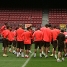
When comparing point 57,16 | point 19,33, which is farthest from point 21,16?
point 19,33

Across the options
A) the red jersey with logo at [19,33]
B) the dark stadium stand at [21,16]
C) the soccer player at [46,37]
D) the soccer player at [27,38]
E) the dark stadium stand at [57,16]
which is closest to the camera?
the soccer player at [27,38]

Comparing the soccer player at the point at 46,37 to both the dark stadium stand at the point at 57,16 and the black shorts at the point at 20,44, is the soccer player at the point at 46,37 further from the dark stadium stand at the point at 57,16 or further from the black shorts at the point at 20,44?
the dark stadium stand at the point at 57,16

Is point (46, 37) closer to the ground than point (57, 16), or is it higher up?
higher up

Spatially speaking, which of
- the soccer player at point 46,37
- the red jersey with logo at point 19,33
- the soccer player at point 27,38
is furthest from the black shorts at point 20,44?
the soccer player at point 46,37

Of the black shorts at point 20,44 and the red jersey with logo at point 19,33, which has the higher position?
the red jersey with logo at point 19,33

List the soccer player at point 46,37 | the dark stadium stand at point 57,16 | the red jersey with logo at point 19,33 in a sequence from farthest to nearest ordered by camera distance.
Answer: the dark stadium stand at point 57,16 → the red jersey with logo at point 19,33 → the soccer player at point 46,37

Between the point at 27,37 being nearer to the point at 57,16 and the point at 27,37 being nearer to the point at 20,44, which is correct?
the point at 20,44

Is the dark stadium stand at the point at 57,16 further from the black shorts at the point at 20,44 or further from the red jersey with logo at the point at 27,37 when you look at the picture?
the red jersey with logo at the point at 27,37

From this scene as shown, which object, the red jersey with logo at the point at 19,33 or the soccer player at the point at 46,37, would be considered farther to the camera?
the red jersey with logo at the point at 19,33

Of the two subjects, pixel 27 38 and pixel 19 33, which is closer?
pixel 27 38

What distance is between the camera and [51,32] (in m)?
17.3

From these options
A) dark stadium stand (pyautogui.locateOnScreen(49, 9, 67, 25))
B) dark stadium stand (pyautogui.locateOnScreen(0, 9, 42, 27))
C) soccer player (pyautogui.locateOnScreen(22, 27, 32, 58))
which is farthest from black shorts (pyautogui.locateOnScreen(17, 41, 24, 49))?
dark stadium stand (pyautogui.locateOnScreen(49, 9, 67, 25))
